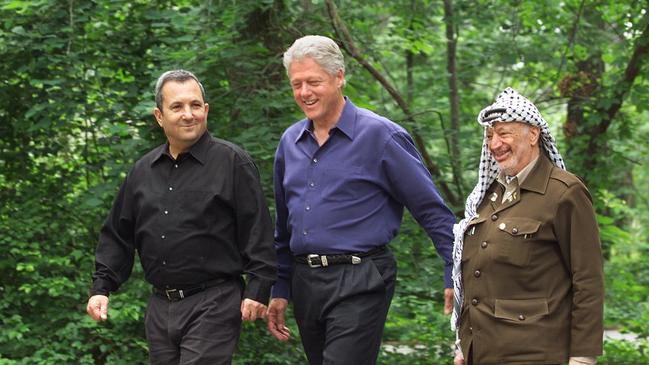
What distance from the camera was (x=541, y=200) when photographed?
4.05 metres

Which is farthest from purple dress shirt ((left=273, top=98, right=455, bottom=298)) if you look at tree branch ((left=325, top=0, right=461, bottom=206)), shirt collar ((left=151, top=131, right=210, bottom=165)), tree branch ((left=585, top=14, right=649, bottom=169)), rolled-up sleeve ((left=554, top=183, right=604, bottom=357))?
tree branch ((left=585, top=14, right=649, bottom=169))

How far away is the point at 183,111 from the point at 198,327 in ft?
3.26

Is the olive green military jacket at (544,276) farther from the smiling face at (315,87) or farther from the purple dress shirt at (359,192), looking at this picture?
the smiling face at (315,87)

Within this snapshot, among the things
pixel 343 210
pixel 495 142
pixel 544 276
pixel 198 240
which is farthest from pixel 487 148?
pixel 198 240

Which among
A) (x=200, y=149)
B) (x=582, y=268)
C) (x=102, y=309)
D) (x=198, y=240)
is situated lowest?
(x=102, y=309)

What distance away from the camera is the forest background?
25.6ft

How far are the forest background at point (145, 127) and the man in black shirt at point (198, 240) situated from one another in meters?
2.43

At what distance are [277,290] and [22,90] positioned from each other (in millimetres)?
4417

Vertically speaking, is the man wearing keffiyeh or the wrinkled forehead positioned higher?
the wrinkled forehead

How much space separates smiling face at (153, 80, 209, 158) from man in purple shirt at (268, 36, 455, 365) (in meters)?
0.45

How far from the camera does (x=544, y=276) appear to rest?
4023 mm

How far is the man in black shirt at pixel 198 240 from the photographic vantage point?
4.88m

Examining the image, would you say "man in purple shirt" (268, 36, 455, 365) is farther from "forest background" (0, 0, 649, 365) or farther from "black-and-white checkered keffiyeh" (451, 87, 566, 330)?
"forest background" (0, 0, 649, 365)

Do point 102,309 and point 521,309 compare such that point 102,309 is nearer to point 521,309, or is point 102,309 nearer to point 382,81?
point 521,309
